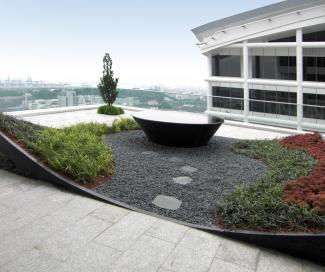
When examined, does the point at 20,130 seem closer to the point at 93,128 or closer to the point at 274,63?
the point at 93,128

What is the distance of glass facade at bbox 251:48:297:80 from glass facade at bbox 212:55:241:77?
2.68 meters

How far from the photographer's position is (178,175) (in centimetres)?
688

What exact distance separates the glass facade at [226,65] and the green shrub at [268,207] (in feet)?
97.5

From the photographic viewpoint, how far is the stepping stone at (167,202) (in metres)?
5.49

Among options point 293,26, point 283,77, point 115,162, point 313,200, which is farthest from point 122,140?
point 283,77

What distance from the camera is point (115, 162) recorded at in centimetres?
756

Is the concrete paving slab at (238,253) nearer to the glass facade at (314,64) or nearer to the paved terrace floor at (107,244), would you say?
the paved terrace floor at (107,244)

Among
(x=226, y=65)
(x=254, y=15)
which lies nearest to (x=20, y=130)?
(x=254, y=15)

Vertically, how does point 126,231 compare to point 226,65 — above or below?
below

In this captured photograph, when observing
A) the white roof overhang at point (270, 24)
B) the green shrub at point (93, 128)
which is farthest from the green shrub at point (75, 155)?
the white roof overhang at point (270, 24)

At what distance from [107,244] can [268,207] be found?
7.66 ft

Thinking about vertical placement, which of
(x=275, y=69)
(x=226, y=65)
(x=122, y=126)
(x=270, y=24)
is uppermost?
(x=270, y=24)

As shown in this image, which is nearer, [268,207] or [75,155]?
[268,207]

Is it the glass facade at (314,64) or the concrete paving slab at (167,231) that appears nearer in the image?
the concrete paving slab at (167,231)
